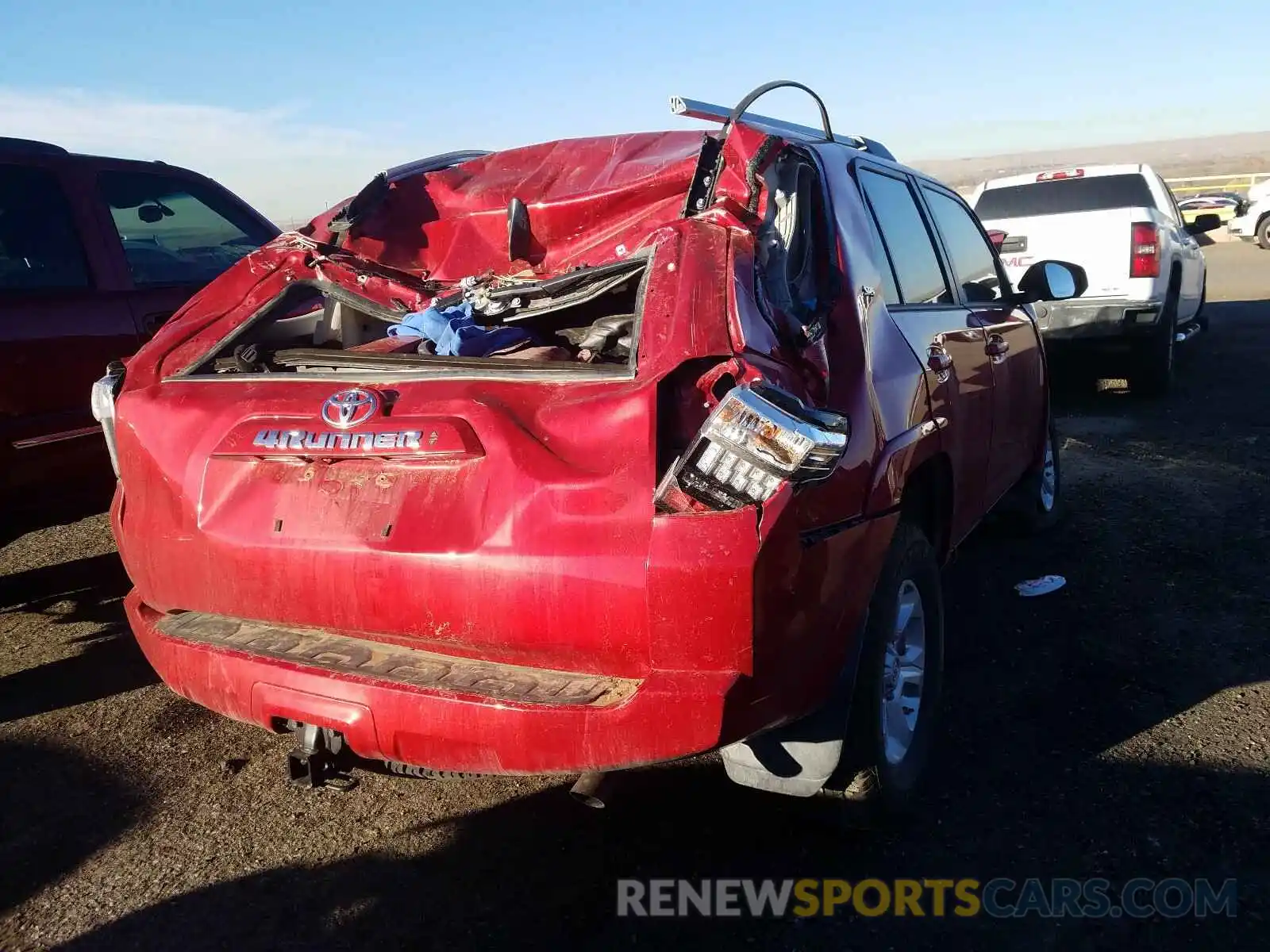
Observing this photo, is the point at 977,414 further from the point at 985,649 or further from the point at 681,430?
the point at 681,430

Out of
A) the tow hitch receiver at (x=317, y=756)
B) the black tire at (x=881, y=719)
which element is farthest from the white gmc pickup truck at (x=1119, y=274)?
the tow hitch receiver at (x=317, y=756)

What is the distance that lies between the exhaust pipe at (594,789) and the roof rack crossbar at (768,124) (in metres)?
1.79

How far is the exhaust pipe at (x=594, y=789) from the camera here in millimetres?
2459

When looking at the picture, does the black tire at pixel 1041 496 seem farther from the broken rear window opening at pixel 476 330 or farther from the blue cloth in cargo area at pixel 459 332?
the blue cloth in cargo area at pixel 459 332

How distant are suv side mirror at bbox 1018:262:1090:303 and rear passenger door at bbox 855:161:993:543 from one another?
37.2 inches

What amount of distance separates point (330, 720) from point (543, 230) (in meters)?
1.63

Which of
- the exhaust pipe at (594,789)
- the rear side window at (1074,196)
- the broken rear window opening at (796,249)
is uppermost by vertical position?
the broken rear window opening at (796,249)

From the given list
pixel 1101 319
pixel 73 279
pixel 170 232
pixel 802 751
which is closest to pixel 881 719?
pixel 802 751

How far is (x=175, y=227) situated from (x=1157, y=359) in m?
7.41

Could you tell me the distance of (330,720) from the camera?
7.68 feet

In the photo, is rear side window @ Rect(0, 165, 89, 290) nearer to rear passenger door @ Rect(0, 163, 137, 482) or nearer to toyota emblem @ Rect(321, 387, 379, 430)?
rear passenger door @ Rect(0, 163, 137, 482)

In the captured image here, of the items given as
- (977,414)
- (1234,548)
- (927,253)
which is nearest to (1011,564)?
(1234,548)

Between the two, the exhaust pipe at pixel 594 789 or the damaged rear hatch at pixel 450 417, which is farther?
the exhaust pipe at pixel 594 789

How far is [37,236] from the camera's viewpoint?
4.50 m
